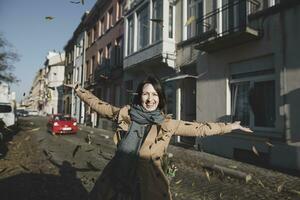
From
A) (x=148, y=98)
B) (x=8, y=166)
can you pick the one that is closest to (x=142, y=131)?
(x=148, y=98)

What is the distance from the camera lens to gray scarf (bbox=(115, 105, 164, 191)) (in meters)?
3.00

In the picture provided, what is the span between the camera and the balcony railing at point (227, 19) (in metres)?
12.0

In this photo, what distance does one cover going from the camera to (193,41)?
49.4 ft

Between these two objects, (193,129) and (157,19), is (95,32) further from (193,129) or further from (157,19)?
(193,129)

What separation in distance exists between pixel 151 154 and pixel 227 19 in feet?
37.2

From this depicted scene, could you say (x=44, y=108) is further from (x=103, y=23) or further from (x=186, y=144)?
(x=186, y=144)

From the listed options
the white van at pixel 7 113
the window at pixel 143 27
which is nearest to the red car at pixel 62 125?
the white van at pixel 7 113

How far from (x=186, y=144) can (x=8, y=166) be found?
27.8 feet

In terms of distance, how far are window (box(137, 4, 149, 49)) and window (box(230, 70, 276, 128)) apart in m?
7.66

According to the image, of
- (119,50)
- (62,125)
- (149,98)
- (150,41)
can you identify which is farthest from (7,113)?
(149,98)

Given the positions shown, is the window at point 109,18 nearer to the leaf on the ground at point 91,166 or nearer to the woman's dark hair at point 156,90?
the leaf on the ground at point 91,166

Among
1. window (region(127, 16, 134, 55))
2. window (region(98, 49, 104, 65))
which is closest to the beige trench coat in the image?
window (region(127, 16, 134, 55))

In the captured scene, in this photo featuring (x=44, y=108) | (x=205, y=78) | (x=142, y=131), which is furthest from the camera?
(x=44, y=108)

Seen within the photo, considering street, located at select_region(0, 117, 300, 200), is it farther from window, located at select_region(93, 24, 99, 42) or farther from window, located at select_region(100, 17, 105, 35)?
window, located at select_region(93, 24, 99, 42)
